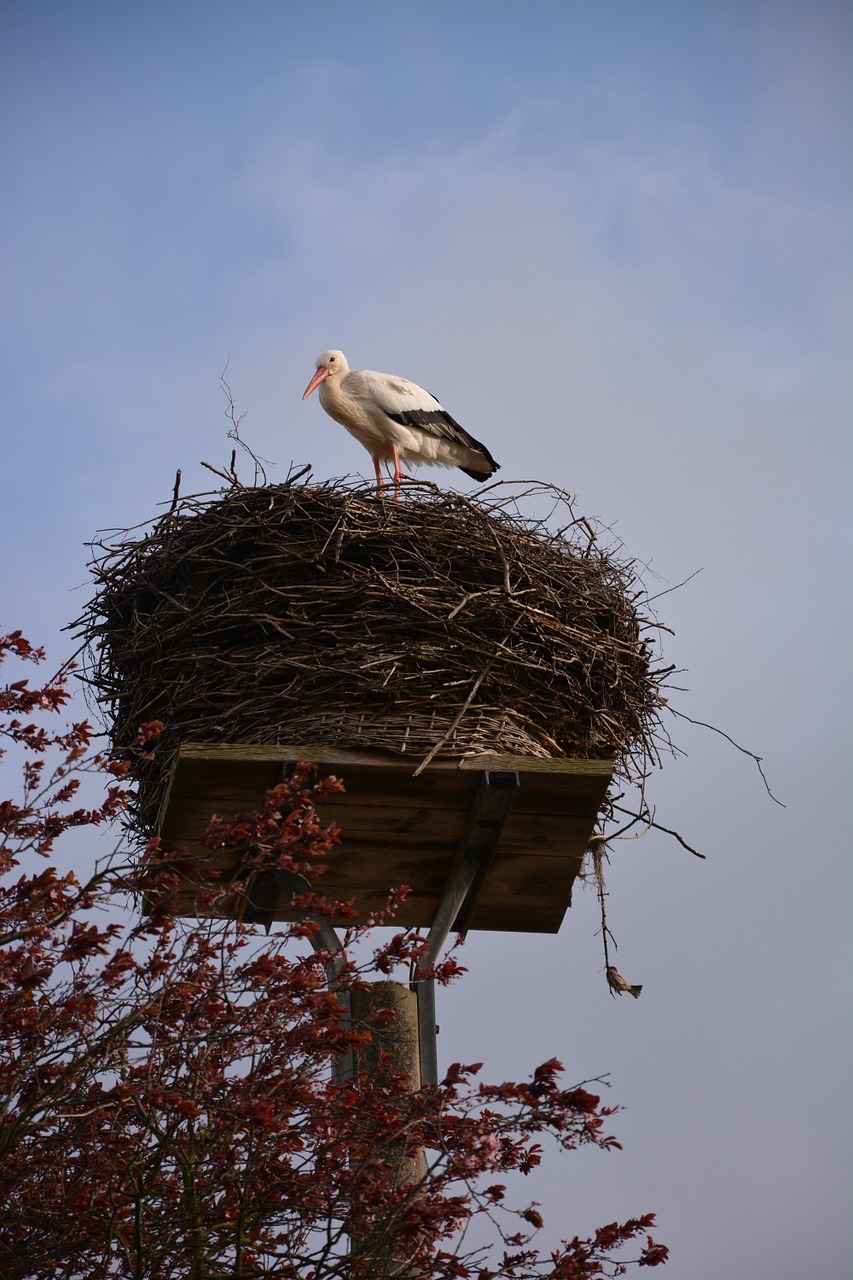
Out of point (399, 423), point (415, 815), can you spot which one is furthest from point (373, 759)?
point (399, 423)

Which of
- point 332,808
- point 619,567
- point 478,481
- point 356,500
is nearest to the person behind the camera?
point 332,808

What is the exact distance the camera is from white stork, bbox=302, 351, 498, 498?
29.8 ft

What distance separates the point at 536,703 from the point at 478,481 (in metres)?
3.41

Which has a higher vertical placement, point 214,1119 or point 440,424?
point 440,424

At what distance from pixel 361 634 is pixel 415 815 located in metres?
0.74

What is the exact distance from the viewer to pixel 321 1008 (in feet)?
14.3

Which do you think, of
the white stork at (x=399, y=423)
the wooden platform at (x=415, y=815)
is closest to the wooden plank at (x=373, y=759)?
the wooden platform at (x=415, y=815)

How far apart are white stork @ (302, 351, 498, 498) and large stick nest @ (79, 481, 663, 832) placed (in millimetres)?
2527

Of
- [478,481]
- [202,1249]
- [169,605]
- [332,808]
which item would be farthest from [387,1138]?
[478,481]

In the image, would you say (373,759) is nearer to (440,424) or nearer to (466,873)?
(466,873)

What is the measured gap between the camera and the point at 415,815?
6023 mm

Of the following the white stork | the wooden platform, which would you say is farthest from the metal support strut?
the white stork

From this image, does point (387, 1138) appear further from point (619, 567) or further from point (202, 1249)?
point (619, 567)

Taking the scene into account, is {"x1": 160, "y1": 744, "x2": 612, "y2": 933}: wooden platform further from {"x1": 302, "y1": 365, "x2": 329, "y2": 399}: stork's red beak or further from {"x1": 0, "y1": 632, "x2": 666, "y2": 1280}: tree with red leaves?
{"x1": 302, "y1": 365, "x2": 329, "y2": 399}: stork's red beak
